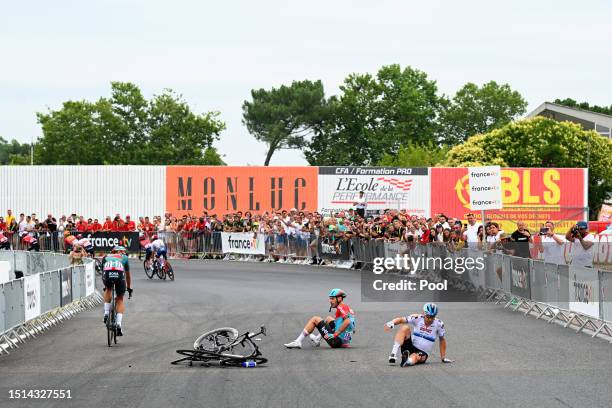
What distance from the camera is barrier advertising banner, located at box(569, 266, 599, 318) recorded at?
59.1ft

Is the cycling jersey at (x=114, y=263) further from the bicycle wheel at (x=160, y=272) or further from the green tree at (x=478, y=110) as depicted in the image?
the green tree at (x=478, y=110)

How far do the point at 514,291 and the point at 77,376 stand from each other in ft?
39.6

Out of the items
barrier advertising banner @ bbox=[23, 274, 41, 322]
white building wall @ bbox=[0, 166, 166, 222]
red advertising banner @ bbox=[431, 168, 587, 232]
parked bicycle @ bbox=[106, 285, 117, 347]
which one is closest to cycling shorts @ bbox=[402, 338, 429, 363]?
parked bicycle @ bbox=[106, 285, 117, 347]

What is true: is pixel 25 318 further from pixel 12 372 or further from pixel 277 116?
pixel 277 116

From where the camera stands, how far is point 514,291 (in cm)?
2316

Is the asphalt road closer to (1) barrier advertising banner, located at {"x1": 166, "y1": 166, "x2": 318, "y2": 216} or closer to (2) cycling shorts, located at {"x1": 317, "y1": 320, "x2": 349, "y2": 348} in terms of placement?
(2) cycling shorts, located at {"x1": 317, "y1": 320, "x2": 349, "y2": 348}

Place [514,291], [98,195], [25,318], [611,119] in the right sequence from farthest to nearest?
[611,119]
[98,195]
[514,291]
[25,318]

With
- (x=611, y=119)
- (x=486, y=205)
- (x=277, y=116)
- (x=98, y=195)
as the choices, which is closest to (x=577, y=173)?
(x=98, y=195)

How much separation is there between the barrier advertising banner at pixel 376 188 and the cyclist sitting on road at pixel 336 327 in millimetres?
37725

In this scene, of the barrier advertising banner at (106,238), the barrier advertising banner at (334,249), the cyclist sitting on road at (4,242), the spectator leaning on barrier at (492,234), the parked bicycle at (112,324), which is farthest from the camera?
the barrier advertising banner at (106,238)

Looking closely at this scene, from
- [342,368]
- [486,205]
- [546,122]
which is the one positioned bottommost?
[342,368]

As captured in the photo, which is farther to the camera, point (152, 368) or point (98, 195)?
point (98, 195)

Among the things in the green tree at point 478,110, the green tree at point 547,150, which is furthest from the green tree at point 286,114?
the green tree at point 547,150

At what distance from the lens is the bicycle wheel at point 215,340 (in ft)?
49.4
